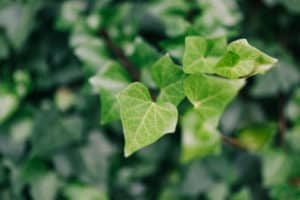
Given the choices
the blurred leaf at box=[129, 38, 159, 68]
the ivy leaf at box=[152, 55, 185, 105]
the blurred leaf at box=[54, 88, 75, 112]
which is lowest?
the blurred leaf at box=[54, 88, 75, 112]

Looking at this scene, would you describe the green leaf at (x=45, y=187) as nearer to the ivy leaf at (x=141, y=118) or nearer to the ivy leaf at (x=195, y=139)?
the ivy leaf at (x=195, y=139)

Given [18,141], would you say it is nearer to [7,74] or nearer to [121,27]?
[7,74]

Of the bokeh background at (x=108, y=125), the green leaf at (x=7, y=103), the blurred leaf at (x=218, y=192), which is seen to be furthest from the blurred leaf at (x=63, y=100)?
the blurred leaf at (x=218, y=192)

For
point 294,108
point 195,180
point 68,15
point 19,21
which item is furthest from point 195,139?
point 19,21

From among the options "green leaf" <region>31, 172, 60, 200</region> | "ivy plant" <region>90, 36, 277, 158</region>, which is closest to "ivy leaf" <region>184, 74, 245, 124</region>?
"ivy plant" <region>90, 36, 277, 158</region>

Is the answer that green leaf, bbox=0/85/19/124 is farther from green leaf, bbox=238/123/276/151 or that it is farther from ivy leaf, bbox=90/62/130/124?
green leaf, bbox=238/123/276/151

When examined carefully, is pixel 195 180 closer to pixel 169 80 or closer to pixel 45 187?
pixel 45 187

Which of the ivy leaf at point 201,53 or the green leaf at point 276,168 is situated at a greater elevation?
the ivy leaf at point 201,53
